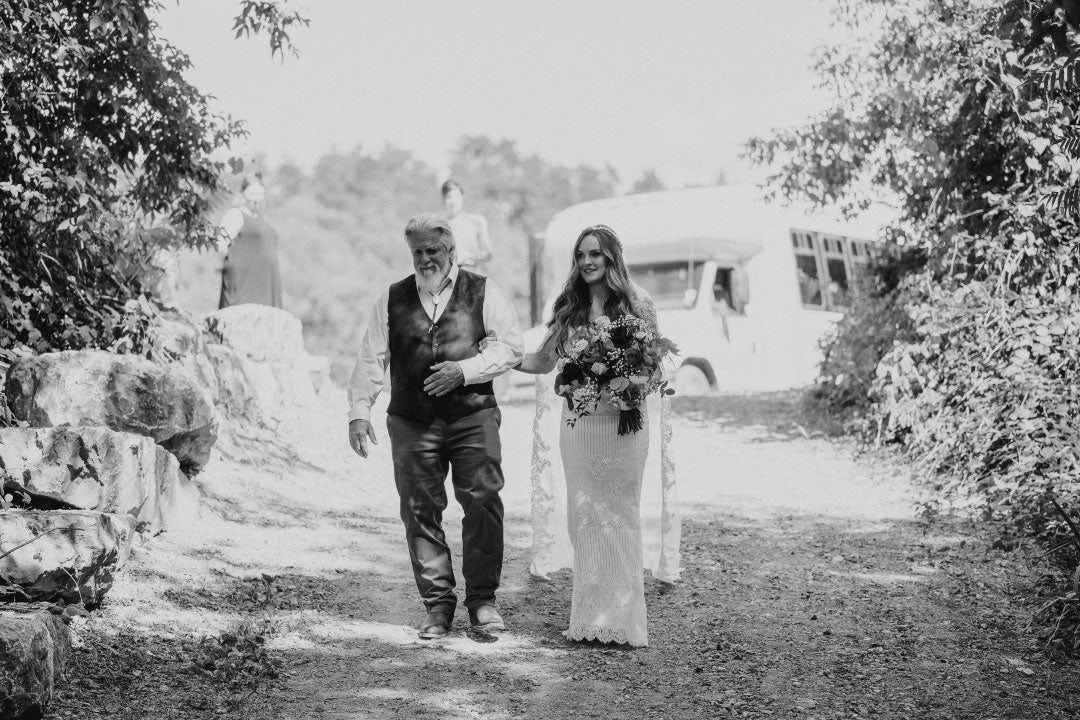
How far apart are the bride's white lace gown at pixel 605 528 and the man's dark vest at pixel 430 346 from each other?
21.1 inches

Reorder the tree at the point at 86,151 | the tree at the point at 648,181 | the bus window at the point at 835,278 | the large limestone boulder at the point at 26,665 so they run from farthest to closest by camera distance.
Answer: the tree at the point at 648,181 → the bus window at the point at 835,278 → the tree at the point at 86,151 → the large limestone boulder at the point at 26,665

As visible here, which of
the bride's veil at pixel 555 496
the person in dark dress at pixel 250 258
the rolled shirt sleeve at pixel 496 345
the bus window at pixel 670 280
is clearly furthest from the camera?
the bus window at pixel 670 280

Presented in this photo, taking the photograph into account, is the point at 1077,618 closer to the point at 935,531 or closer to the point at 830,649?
the point at 830,649

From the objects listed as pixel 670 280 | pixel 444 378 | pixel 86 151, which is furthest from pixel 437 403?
pixel 670 280

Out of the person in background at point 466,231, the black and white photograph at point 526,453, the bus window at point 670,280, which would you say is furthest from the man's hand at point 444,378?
the bus window at point 670,280

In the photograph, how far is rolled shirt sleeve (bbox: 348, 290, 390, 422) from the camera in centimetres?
560

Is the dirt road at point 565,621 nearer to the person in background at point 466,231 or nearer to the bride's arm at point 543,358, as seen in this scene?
the bride's arm at point 543,358

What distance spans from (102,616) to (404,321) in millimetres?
1973

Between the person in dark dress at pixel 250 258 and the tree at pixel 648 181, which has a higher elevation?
the tree at pixel 648 181

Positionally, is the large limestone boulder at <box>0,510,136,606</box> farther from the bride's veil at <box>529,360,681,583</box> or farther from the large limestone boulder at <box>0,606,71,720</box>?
the bride's veil at <box>529,360,681,583</box>

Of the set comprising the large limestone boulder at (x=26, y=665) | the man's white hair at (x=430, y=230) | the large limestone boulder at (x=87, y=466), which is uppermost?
the man's white hair at (x=430, y=230)

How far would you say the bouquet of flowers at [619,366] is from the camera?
18.4 ft

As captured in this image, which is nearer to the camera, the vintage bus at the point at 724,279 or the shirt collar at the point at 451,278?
the shirt collar at the point at 451,278

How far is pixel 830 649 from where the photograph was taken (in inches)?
221
